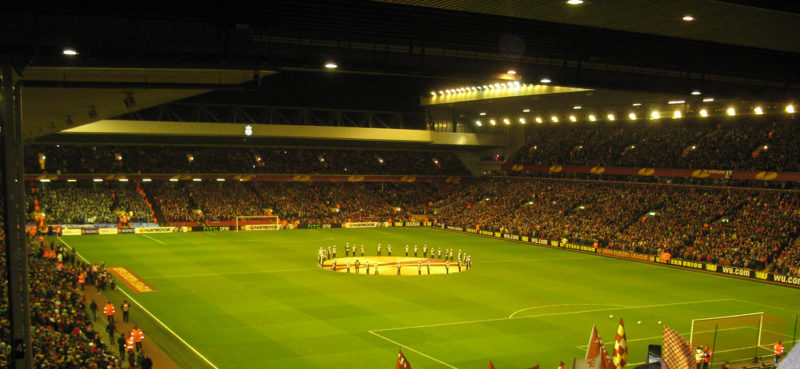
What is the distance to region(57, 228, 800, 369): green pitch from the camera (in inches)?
960

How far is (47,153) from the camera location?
6256cm

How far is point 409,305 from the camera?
32.1 m

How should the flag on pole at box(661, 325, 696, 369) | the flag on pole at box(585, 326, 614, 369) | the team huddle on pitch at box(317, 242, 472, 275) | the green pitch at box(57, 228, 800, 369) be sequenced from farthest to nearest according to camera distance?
the team huddle on pitch at box(317, 242, 472, 275)
the green pitch at box(57, 228, 800, 369)
the flag on pole at box(585, 326, 614, 369)
the flag on pole at box(661, 325, 696, 369)

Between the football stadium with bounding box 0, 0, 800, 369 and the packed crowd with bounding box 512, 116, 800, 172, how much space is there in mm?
202

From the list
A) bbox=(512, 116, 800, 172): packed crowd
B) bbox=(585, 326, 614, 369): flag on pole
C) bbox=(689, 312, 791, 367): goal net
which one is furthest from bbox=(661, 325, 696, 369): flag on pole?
bbox=(512, 116, 800, 172): packed crowd

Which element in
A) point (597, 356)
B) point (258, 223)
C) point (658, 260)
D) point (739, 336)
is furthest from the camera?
point (258, 223)

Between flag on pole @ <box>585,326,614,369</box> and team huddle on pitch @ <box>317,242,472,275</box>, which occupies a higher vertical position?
flag on pole @ <box>585,326,614,369</box>

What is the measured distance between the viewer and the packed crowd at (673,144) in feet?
167

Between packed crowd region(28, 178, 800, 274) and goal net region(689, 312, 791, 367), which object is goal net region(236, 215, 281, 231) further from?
goal net region(689, 312, 791, 367)

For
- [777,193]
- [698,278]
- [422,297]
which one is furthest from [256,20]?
[777,193]

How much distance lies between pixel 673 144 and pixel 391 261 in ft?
86.8

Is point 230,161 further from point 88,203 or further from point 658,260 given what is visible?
point 658,260

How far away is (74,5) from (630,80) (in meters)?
16.5

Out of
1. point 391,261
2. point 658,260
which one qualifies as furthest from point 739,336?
point 391,261
